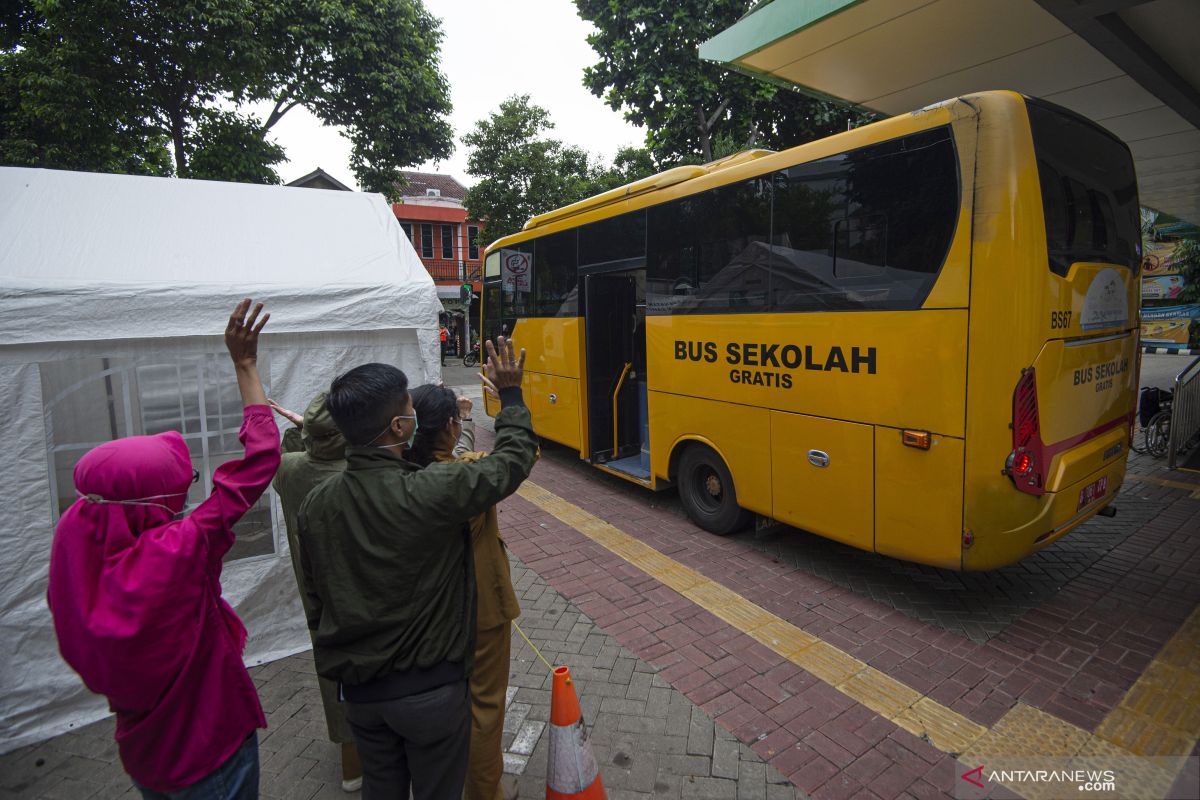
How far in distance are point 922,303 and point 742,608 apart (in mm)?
2405

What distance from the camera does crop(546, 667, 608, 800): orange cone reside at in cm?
244

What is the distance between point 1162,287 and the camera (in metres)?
28.2

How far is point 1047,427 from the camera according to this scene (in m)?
3.74

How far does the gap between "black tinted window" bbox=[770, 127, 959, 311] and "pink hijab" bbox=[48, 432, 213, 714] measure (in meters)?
3.99

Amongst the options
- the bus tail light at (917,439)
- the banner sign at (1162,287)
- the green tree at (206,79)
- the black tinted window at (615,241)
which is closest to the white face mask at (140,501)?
the bus tail light at (917,439)

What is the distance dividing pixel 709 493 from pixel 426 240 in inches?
1284

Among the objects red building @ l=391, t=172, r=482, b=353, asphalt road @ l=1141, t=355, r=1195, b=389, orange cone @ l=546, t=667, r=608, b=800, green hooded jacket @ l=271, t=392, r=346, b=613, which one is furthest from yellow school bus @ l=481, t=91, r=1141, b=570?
red building @ l=391, t=172, r=482, b=353

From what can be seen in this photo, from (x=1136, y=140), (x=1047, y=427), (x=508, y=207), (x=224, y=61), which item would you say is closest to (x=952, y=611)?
(x=1047, y=427)

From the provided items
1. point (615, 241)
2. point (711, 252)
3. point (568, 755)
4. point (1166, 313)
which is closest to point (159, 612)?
point (568, 755)

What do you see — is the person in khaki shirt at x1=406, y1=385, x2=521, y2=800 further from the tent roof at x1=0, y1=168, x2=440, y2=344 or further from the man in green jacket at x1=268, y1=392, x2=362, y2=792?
the tent roof at x1=0, y1=168, x2=440, y2=344

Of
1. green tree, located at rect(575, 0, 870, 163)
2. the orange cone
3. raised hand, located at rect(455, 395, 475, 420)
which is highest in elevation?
green tree, located at rect(575, 0, 870, 163)

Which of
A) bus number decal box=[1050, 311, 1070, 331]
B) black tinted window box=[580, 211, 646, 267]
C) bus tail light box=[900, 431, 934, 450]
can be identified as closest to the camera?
bus number decal box=[1050, 311, 1070, 331]

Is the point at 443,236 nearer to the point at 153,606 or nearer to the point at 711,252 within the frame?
the point at 711,252

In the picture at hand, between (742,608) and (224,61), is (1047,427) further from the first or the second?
(224,61)
